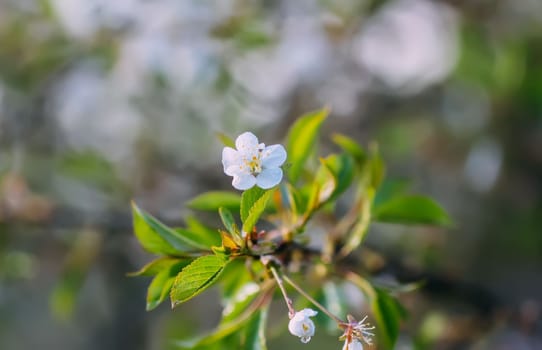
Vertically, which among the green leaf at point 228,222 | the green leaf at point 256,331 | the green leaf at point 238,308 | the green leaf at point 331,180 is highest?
the green leaf at point 228,222

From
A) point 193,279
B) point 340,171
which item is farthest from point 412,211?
point 193,279

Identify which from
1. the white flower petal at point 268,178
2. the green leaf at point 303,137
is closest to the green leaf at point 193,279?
the white flower petal at point 268,178

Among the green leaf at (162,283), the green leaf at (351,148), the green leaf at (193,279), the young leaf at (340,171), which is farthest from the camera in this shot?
the green leaf at (351,148)

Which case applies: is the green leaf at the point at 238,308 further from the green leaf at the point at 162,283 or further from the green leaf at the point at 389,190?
the green leaf at the point at 389,190

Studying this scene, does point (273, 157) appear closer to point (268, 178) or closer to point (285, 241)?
point (268, 178)

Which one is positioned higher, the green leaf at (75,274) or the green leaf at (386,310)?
the green leaf at (75,274)

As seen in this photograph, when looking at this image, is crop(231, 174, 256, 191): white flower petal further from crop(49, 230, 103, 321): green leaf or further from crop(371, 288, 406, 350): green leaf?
crop(49, 230, 103, 321): green leaf

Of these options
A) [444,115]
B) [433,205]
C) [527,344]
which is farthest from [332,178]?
[444,115]
